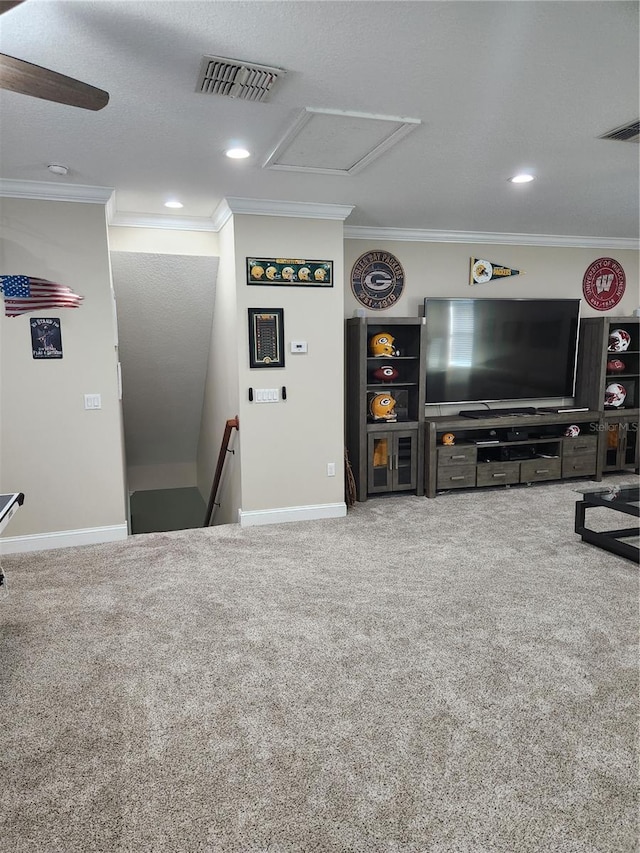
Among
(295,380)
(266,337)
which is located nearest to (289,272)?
(266,337)

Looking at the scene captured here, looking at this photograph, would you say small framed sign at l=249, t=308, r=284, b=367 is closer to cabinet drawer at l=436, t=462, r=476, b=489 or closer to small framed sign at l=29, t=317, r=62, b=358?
small framed sign at l=29, t=317, r=62, b=358

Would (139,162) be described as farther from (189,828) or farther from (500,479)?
(500,479)

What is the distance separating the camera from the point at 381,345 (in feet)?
17.2

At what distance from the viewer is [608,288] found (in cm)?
625

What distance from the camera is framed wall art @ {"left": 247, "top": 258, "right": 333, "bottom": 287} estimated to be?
440 cm

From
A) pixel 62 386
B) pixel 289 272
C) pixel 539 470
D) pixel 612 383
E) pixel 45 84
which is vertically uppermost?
pixel 45 84

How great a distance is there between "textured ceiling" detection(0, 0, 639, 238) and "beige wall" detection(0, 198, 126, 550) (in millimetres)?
376

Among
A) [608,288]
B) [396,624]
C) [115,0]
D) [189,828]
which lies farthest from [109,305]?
[608,288]

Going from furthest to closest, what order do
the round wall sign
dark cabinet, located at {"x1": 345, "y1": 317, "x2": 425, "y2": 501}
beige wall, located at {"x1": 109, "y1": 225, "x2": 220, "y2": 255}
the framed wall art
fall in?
1. the round wall sign
2. dark cabinet, located at {"x1": 345, "y1": 317, "x2": 425, "y2": 501}
3. beige wall, located at {"x1": 109, "y1": 225, "x2": 220, "y2": 255}
4. the framed wall art

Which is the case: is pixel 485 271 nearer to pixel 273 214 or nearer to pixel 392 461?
pixel 392 461

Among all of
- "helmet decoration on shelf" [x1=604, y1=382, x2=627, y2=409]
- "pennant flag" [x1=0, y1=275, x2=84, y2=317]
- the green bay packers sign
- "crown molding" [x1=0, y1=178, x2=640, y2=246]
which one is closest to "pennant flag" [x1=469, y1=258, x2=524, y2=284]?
"crown molding" [x1=0, y1=178, x2=640, y2=246]

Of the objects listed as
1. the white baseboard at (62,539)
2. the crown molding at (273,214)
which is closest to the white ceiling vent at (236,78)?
the crown molding at (273,214)

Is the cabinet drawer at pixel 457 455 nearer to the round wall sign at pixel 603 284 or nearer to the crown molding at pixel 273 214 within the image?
the crown molding at pixel 273 214

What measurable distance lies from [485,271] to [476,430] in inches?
65.5
